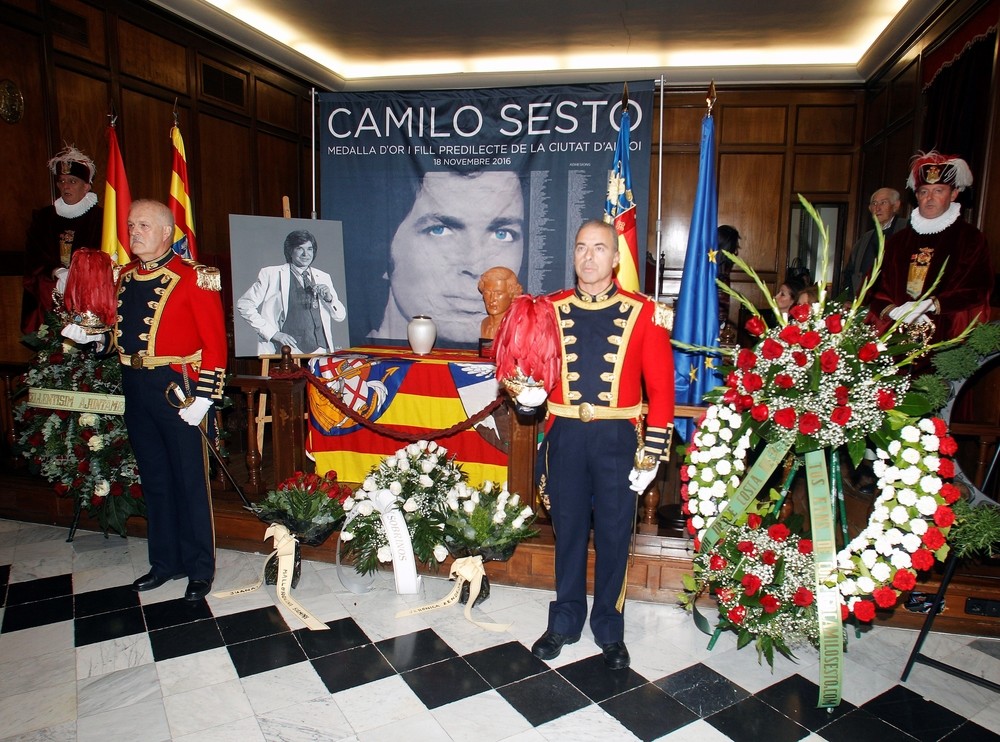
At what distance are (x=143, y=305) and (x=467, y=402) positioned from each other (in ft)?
6.31

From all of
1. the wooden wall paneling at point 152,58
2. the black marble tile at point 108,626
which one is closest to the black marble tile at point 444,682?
the black marble tile at point 108,626

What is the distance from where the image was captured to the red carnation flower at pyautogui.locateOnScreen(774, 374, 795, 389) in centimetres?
234

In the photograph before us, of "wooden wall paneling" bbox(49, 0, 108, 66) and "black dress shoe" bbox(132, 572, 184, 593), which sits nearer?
"black dress shoe" bbox(132, 572, 184, 593)

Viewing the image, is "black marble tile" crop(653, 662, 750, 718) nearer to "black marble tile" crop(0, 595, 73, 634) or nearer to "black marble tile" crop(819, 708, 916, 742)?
"black marble tile" crop(819, 708, 916, 742)

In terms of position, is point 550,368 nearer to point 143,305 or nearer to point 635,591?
point 635,591

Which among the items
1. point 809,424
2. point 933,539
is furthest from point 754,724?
point 809,424

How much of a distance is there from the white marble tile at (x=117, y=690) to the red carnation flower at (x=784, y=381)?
2680 millimetres

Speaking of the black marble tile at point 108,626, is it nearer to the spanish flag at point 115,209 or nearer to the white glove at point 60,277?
the white glove at point 60,277

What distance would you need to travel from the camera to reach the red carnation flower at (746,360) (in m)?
2.49

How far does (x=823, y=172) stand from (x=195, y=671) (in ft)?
27.6

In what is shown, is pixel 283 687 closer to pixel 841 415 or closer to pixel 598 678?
pixel 598 678

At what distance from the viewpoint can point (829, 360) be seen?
2281 mm

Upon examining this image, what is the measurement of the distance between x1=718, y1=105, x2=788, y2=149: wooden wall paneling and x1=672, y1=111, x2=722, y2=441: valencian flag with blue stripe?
4525 mm

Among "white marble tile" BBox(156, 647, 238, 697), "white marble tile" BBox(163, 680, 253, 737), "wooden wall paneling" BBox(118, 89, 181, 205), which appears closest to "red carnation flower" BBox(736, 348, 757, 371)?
"white marble tile" BBox(163, 680, 253, 737)
